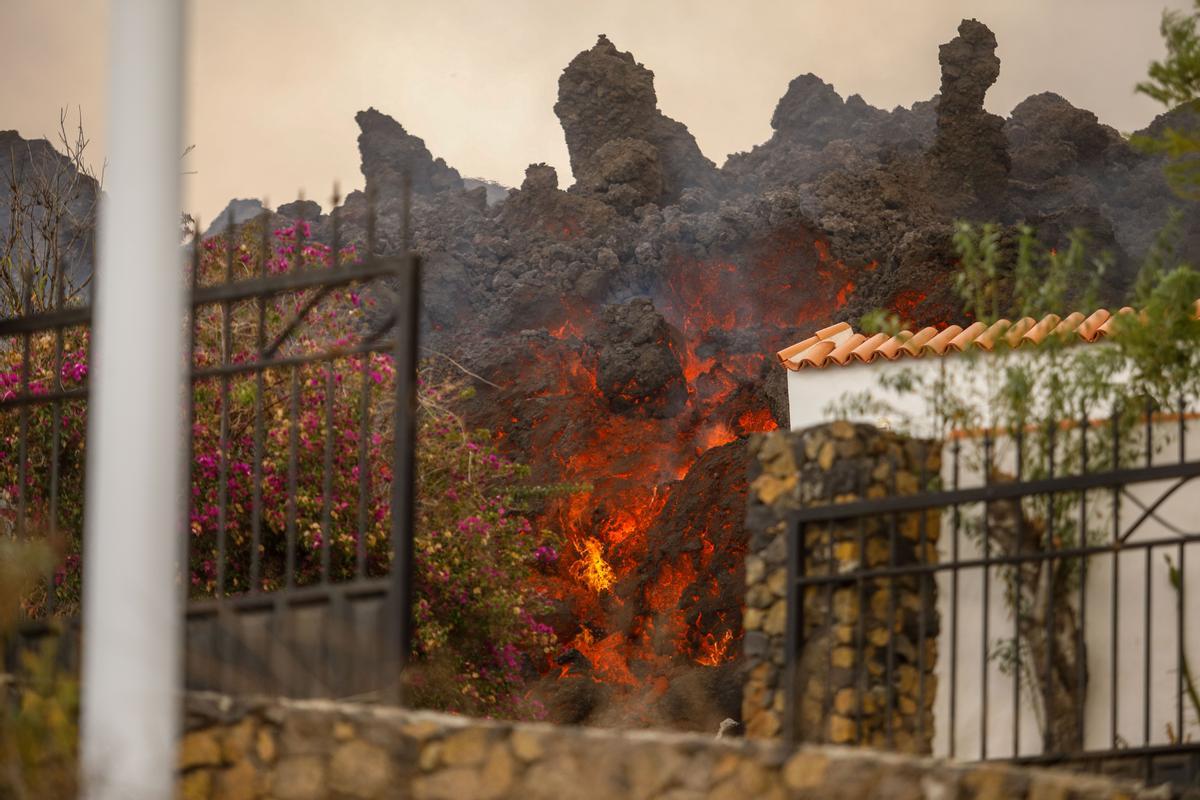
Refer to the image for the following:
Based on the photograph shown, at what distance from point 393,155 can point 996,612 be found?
29333 millimetres

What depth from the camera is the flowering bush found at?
377 inches

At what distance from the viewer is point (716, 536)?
66.1ft

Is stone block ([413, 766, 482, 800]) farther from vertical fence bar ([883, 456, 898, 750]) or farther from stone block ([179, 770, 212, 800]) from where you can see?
vertical fence bar ([883, 456, 898, 750])

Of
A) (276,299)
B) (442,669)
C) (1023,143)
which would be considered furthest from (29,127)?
(1023,143)

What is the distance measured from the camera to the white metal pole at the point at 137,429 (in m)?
3.82

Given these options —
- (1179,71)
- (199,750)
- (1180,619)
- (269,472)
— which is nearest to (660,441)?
(269,472)

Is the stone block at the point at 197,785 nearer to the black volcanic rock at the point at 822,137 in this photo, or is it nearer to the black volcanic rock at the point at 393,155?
the black volcanic rock at the point at 822,137

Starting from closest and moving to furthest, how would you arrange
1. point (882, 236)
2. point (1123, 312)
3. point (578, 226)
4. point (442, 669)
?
point (1123, 312) → point (442, 669) → point (882, 236) → point (578, 226)

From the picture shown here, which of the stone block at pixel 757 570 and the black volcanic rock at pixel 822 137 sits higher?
the black volcanic rock at pixel 822 137

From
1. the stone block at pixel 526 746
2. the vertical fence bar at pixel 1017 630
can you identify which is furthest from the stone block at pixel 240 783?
the vertical fence bar at pixel 1017 630

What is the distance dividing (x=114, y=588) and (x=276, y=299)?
7537 mm

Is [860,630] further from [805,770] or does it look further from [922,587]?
[805,770]

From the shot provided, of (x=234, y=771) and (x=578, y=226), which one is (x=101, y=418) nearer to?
(x=234, y=771)

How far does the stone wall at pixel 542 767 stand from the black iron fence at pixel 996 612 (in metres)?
1.65
